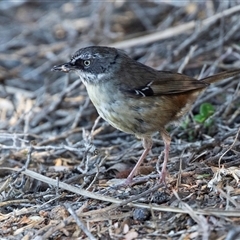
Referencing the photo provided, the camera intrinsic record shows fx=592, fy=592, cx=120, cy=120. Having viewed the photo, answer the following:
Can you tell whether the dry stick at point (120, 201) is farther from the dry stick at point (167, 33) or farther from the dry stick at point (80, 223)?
the dry stick at point (167, 33)

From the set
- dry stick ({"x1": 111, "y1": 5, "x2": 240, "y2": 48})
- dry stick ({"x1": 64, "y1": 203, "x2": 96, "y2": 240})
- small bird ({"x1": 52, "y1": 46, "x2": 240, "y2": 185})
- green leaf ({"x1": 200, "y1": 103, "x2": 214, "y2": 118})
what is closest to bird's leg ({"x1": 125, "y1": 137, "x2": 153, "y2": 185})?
small bird ({"x1": 52, "y1": 46, "x2": 240, "y2": 185})

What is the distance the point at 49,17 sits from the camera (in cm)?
1034

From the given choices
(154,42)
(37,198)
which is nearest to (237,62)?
(154,42)

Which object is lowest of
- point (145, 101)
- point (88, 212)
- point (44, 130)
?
point (44, 130)

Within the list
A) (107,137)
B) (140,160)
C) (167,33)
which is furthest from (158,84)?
(167,33)

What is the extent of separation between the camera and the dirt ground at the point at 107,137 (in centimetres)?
428

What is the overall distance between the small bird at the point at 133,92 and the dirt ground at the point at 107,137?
1.35 ft

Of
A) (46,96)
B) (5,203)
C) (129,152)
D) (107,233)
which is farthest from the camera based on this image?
(46,96)

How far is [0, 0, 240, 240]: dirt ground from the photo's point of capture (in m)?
4.28

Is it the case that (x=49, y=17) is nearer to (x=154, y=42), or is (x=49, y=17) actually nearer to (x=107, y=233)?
(x=154, y=42)

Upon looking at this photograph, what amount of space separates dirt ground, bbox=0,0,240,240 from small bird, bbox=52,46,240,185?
1.35 feet

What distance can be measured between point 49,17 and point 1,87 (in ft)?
8.12

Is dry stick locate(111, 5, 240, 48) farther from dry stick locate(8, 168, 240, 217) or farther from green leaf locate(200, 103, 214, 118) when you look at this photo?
dry stick locate(8, 168, 240, 217)

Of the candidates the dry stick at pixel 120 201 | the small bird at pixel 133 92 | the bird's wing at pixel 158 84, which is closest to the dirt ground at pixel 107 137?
the dry stick at pixel 120 201
